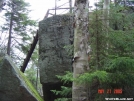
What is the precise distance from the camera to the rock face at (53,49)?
8.06 meters

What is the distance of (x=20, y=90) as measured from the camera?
20.1 ft

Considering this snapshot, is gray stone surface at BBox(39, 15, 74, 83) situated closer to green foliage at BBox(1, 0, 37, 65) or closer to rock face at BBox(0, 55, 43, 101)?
rock face at BBox(0, 55, 43, 101)

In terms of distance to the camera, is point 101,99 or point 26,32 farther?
point 26,32

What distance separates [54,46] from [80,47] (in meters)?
4.59

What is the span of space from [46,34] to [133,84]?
18.1 ft

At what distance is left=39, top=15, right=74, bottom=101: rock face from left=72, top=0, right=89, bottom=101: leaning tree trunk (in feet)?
13.0

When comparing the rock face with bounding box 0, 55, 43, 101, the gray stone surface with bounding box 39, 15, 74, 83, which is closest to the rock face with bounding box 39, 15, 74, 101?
the gray stone surface with bounding box 39, 15, 74, 83

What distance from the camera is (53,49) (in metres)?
8.41

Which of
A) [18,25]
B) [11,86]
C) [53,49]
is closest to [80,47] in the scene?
[11,86]

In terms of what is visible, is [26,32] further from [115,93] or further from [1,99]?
[115,93]

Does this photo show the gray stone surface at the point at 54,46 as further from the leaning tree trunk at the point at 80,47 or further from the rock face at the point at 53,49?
the leaning tree trunk at the point at 80,47

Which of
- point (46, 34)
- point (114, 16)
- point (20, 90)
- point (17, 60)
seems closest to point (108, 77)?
point (114, 16)

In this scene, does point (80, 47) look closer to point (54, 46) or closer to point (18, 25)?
point (54, 46)

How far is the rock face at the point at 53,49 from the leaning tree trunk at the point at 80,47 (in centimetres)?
396
